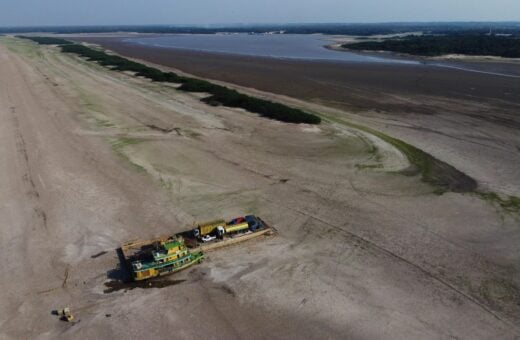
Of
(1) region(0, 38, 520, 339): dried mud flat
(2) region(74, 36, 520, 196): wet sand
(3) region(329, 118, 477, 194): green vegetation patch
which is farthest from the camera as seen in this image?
(2) region(74, 36, 520, 196): wet sand

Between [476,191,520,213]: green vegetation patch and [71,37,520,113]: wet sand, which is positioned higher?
[71,37,520,113]: wet sand

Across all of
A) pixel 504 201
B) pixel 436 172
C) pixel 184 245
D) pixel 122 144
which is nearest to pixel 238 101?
pixel 122 144

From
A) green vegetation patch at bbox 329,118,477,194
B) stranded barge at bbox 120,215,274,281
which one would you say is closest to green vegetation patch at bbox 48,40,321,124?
green vegetation patch at bbox 329,118,477,194

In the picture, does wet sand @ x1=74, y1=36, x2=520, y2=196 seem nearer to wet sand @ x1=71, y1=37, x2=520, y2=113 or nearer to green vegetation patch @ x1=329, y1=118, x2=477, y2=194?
wet sand @ x1=71, y1=37, x2=520, y2=113

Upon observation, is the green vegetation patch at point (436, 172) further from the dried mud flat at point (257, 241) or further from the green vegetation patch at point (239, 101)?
the green vegetation patch at point (239, 101)

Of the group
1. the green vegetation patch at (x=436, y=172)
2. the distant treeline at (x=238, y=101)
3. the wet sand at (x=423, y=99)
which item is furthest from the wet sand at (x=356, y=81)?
the green vegetation patch at (x=436, y=172)

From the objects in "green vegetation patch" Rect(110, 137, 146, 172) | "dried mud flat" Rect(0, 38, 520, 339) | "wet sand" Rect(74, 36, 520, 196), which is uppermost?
"wet sand" Rect(74, 36, 520, 196)

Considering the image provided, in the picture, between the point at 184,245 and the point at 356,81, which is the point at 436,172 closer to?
the point at 184,245

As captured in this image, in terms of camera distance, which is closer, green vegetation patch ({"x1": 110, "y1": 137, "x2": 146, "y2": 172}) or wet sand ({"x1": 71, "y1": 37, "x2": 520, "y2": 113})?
green vegetation patch ({"x1": 110, "y1": 137, "x2": 146, "y2": 172})

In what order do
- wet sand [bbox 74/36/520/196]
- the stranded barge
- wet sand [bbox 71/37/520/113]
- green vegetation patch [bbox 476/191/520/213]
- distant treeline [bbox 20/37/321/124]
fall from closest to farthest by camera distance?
the stranded barge
green vegetation patch [bbox 476/191/520/213]
wet sand [bbox 74/36/520/196]
distant treeline [bbox 20/37/321/124]
wet sand [bbox 71/37/520/113]
